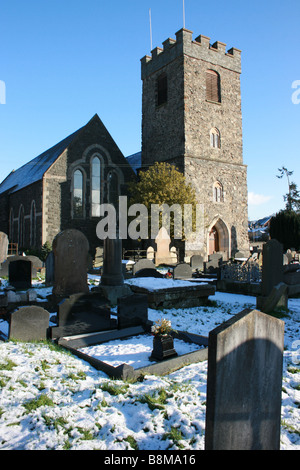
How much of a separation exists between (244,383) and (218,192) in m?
22.0

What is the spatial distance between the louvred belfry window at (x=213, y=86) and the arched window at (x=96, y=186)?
9053mm

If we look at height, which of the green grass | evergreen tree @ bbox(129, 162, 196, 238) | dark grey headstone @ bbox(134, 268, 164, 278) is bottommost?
the green grass

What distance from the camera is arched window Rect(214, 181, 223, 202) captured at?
76.1 ft

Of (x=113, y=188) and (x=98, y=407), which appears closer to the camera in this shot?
(x=98, y=407)

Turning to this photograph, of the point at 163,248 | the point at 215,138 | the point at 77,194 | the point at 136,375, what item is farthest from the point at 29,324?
the point at 215,138

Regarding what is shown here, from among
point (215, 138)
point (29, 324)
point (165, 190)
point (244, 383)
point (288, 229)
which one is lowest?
point (29, 324)

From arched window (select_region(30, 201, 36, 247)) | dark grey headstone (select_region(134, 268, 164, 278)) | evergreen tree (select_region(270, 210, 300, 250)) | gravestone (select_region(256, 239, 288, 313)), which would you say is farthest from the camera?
evergreen tree (select_region(270, 210, 300, 250))

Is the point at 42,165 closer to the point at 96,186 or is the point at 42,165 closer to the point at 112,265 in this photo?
the point at 96,186

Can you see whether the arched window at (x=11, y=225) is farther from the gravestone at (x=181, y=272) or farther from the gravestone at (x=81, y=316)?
the gravestone at (x=81, y=316)

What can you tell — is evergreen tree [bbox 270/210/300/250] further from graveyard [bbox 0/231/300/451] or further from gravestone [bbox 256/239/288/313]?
graveyard [bbox 0/231/300/451]

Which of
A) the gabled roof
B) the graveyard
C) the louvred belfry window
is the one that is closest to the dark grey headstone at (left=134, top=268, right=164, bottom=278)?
the graveyard

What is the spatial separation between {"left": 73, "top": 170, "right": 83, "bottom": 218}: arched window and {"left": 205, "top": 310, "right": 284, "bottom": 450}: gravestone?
66.4 ft

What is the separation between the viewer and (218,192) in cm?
2338

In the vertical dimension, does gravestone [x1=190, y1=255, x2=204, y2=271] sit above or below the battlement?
below
